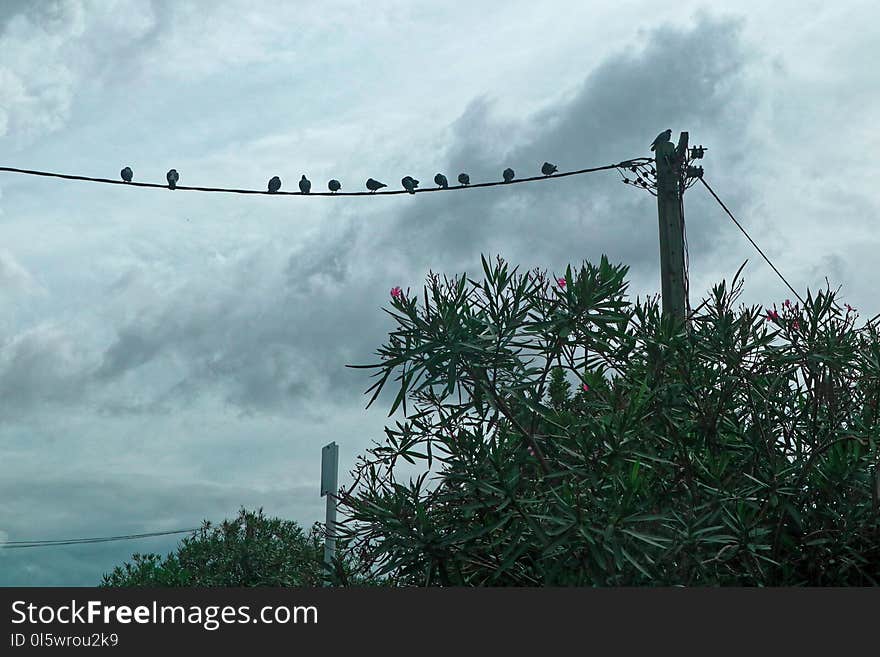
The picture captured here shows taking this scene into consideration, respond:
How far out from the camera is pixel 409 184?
14.2m

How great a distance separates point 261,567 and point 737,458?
367 inches

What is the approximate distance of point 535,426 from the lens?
684cm

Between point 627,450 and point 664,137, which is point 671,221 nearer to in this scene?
point 664,137

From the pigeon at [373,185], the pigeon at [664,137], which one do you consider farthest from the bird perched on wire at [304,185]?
the pigeon at [664,137]

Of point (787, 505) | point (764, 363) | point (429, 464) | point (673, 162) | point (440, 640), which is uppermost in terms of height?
point (673, 162)

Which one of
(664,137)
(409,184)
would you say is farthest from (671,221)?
(409,184)

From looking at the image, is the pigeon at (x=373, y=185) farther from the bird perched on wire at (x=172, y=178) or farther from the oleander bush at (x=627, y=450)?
the oleander bush at (x=627, y=450)

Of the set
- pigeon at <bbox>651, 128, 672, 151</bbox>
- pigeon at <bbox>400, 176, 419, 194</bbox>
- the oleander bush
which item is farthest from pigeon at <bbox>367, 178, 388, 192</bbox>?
the oleander bush

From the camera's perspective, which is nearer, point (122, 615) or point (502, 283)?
point (122, 615)

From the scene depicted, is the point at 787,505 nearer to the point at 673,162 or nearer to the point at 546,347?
the point at 546,347

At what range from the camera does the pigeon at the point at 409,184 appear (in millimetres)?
14133

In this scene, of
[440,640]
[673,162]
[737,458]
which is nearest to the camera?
[440,640]

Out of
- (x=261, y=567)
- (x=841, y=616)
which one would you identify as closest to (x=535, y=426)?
(x=841, y=616)

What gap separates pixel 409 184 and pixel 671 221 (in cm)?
464
